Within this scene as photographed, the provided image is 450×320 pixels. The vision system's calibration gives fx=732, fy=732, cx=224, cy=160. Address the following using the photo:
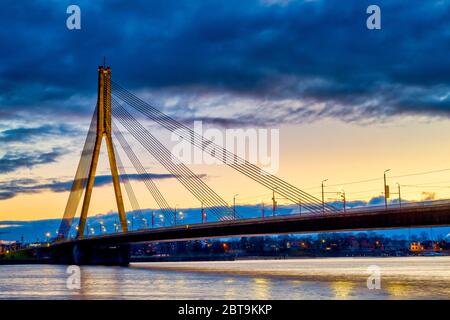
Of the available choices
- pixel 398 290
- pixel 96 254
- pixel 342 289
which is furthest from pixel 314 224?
pixel 96 254

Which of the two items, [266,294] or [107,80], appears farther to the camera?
[107,80]

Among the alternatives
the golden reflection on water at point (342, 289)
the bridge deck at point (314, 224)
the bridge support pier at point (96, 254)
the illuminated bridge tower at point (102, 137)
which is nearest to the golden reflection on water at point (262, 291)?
the golden reflection on water at point (342, 289)

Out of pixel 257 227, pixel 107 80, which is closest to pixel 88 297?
pixel 257 227

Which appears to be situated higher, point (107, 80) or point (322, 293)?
point (107, 80)

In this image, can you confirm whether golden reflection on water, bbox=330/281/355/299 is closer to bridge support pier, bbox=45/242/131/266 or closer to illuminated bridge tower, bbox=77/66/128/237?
illuminated bridge tower, bbox=77/66/128/237

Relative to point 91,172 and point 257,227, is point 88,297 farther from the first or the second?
point 91,172

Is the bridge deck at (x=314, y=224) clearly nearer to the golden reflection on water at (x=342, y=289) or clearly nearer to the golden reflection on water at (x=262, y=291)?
the golden reflection on water at (x=342, y=289)

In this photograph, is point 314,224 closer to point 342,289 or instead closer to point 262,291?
point 342,289

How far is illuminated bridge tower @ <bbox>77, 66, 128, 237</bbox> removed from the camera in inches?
2968

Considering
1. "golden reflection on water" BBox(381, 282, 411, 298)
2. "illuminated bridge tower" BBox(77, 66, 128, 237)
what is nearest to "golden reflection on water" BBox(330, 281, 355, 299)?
"golden reflection on water" BBox(381, 282, 411, 298)
